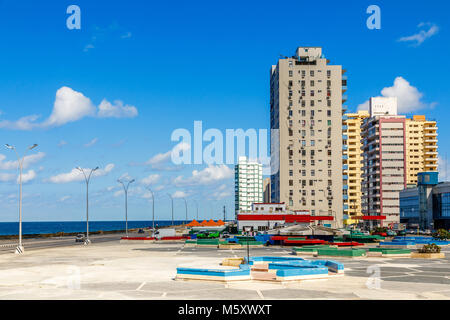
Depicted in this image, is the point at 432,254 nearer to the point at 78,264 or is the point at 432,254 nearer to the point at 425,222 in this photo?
the point at 78,264

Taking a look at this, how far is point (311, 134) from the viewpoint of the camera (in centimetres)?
13138

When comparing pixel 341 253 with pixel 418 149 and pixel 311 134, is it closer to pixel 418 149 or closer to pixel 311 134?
pixel 311 134

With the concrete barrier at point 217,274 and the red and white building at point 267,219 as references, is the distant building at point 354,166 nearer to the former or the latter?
the red and white building at point 267,219

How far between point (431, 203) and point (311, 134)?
32033 millimetres

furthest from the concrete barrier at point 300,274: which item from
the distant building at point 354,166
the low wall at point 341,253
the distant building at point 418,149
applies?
the distant building at point 354,166

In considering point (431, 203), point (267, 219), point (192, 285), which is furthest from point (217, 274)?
point (431, 203)

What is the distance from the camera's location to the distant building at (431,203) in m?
119

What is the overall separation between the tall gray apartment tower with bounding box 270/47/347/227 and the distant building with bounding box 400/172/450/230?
731 inches

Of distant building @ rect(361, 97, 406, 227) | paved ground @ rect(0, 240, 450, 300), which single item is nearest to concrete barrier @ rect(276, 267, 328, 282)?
paved ground @ rect(0, 240, 450, 300)

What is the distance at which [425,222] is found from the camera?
125938mm

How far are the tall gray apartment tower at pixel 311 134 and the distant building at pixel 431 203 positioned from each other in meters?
18.6

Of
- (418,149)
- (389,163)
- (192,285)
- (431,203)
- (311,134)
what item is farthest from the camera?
(418,149)

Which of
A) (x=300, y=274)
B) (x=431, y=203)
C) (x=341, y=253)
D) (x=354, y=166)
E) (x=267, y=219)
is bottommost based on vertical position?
(x=267, y=219)

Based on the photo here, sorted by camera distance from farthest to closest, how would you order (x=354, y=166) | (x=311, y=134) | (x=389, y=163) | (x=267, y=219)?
(x=354, y=166) → (x=389, y=163) → (x=311, y=134) → (x=267, y=219)
